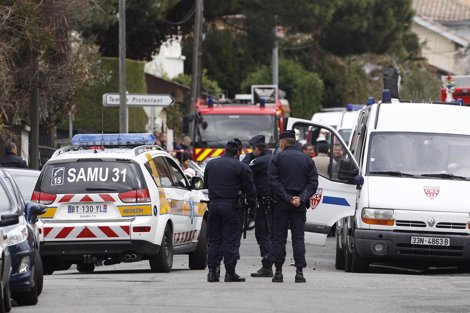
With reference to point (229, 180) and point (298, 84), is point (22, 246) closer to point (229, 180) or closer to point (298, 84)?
point (229, 180)

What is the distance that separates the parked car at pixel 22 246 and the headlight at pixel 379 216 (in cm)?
527

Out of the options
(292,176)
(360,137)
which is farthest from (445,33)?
(292,176)

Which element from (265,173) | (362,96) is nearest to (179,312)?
(265,173)

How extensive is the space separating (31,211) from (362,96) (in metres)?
61.7

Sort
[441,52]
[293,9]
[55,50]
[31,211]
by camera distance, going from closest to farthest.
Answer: [31,211]
[55,50]
[293,9]
[441,52]

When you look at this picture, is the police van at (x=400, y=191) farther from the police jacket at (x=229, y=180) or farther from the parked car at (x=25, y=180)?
the parked car at (x=25, y=180)

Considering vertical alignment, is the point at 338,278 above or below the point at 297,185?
below

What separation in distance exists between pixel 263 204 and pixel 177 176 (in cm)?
252

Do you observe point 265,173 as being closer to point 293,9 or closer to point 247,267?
point 247,267

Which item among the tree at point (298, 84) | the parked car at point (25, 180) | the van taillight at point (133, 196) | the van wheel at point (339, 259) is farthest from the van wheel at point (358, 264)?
the tree at point (298, 84)

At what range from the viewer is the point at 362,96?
75.1m

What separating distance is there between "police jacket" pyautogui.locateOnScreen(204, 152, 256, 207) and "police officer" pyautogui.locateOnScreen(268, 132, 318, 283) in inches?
11.4

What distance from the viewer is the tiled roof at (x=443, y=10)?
93.9m

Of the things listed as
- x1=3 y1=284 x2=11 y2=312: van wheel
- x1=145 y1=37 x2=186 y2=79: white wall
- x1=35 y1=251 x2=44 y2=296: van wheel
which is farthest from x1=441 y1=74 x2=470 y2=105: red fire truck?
x1=145 y1=37 x2=186 y2=79: white wall
